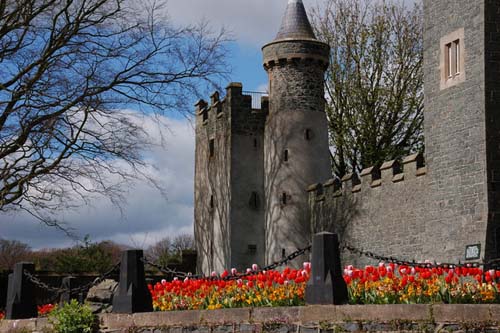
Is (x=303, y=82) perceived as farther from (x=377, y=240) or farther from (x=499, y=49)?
(x=499, y=49)

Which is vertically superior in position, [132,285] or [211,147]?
[211,147]

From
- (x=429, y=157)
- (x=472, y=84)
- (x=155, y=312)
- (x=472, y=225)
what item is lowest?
(x=155, y=312)

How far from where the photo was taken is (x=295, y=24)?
31312 millimetres

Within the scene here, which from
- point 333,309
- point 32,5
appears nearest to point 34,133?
point 32,5

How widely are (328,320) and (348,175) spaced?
17296 mm

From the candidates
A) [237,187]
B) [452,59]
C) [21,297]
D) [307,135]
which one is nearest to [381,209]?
[452,59]

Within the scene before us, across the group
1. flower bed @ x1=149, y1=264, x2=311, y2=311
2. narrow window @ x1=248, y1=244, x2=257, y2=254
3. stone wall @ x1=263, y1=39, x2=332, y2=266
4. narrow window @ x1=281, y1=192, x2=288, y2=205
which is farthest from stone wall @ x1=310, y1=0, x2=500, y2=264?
narrow window @ x1=248, y1=244, x2=257, y2=254

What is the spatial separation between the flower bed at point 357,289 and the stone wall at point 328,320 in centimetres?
30

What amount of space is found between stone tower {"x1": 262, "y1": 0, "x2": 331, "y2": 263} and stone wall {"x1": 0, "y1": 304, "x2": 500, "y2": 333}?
61.9 ft

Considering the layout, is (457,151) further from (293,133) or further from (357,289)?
(293,133)

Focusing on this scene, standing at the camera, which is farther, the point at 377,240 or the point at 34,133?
the point at 377,240

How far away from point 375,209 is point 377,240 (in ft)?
2.77

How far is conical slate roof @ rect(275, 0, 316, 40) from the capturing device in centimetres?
3106

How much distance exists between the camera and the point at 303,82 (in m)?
30.7
